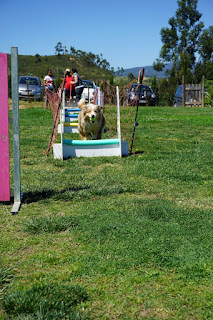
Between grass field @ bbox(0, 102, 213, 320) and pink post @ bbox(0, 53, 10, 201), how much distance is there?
238 millimetres

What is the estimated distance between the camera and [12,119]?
430 centimetres

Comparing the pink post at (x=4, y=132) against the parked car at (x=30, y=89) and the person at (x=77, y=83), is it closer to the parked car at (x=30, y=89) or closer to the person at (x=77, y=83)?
the person at (x=77, y=83)

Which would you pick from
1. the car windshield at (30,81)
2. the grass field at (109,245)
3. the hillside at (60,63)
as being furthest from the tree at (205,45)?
the grass field at (109,245)

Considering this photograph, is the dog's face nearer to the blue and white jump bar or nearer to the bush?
the blue and white jump bar

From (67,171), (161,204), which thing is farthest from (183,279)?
(67,171)

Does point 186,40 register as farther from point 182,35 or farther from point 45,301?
point 45,301

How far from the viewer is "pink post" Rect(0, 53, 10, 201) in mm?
4117

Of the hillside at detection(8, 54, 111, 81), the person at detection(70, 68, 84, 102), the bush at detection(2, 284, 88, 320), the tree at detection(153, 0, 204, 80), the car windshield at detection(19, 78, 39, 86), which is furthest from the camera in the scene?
the hillside at detection(8, 54, 111, 81)

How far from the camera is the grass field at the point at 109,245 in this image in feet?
7.63

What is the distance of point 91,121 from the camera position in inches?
306

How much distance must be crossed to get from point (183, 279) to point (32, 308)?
3.46 ft

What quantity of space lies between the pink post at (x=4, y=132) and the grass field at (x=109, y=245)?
0.24 meters

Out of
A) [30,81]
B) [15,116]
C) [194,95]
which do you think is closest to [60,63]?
[194,95]

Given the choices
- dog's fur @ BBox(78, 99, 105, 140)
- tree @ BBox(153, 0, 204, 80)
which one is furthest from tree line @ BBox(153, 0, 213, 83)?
dog's fur @ BBox(78, 99, 105, 140)
